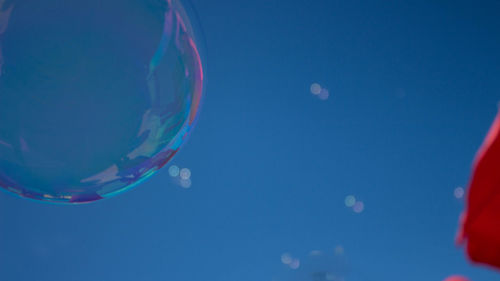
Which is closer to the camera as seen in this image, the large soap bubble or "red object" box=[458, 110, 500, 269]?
"red object" box=[458, 110, 500, 269]

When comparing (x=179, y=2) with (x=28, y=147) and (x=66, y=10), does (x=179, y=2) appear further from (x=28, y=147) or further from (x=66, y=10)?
(x=28, y=147)

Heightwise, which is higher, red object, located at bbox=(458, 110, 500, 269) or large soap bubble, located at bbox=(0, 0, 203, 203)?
large soap bubble, located at bbox=(0, 0, 203, 203)

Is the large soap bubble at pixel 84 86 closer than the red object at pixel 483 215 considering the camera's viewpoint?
No

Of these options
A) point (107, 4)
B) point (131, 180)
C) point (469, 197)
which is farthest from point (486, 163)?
point (131, 180)

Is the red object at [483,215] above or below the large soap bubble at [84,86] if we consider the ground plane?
below

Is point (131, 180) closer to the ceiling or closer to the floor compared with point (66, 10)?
closer to the floor
